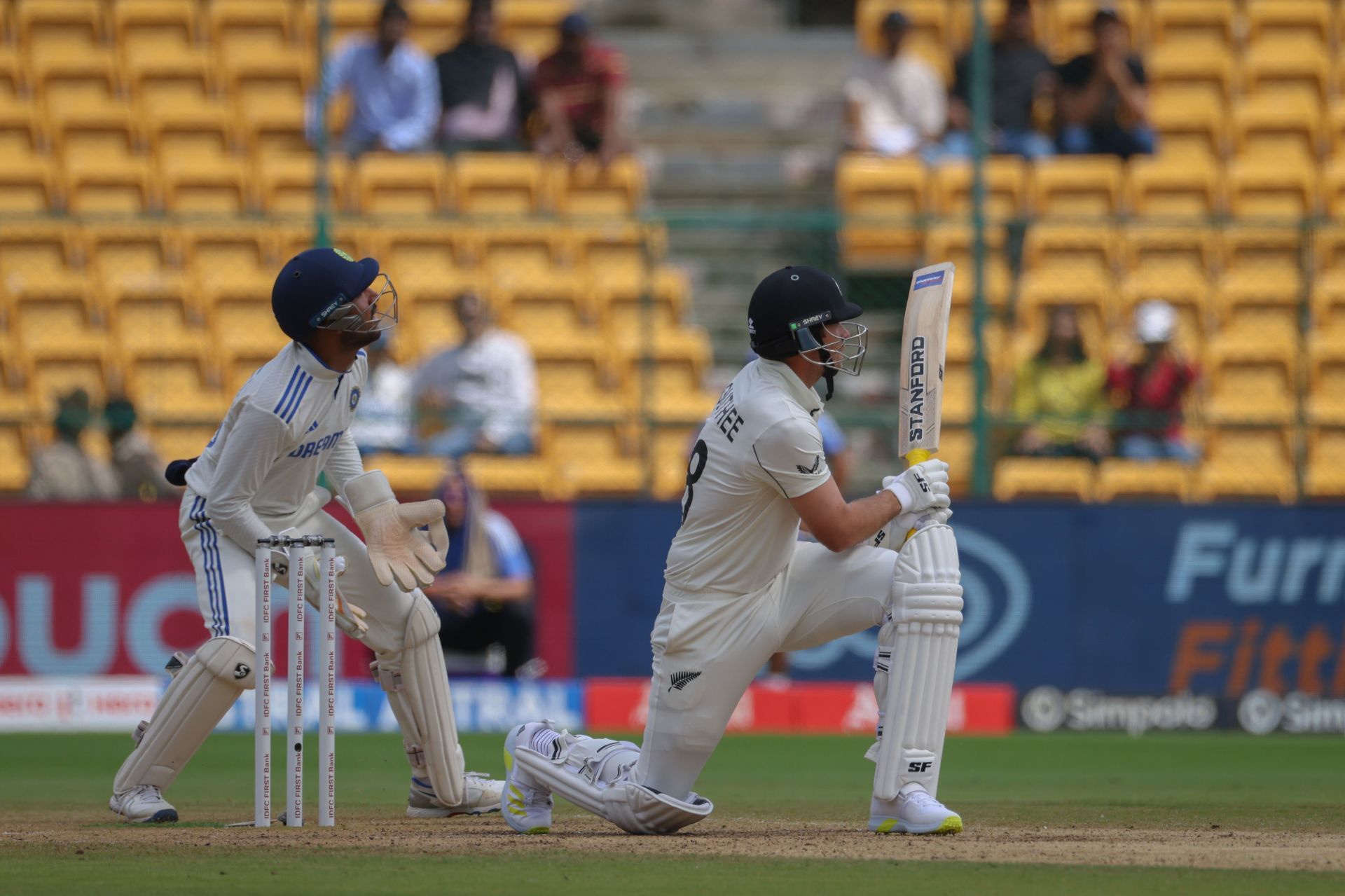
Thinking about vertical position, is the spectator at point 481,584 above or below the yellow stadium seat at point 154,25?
below

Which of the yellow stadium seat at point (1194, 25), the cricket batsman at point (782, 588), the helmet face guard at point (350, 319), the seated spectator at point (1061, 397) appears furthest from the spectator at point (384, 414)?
the yellow stadium seat at point (1194, 25)

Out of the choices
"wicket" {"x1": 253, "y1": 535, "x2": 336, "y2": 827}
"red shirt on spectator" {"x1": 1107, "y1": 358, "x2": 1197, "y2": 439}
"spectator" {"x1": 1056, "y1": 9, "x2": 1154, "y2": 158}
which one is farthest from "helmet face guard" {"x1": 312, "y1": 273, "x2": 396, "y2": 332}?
"spectator" {"x1": 1056, "y1": 9, "x2": 1154, "y2": 158}

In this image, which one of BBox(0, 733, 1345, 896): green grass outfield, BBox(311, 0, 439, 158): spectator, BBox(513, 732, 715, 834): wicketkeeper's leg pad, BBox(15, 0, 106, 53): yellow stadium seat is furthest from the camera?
BBox(15, 0, 106, 53): yellow stadium seat

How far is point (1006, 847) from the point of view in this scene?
225 inches

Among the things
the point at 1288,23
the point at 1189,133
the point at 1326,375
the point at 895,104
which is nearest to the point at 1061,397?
the point at 1326,375

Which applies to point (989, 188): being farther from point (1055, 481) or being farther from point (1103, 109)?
point (1055, 481)

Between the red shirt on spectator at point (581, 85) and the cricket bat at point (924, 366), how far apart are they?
805cm

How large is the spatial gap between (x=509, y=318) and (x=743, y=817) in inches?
266

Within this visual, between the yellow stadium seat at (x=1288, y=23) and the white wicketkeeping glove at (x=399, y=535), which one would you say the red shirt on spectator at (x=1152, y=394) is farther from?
the white wicketkeeping glove at (x=399, y=535)

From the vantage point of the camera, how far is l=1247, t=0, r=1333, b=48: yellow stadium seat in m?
15.1

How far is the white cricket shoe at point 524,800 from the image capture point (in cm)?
623

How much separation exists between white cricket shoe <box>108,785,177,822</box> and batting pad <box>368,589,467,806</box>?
854mm

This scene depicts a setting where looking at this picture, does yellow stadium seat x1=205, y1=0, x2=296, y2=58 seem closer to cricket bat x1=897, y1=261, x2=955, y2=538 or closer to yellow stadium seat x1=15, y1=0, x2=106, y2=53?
yellow stadium seat x1=15, y1=0, x2=106, y2=53

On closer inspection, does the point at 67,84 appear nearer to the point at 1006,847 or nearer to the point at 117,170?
the point at 117,170
